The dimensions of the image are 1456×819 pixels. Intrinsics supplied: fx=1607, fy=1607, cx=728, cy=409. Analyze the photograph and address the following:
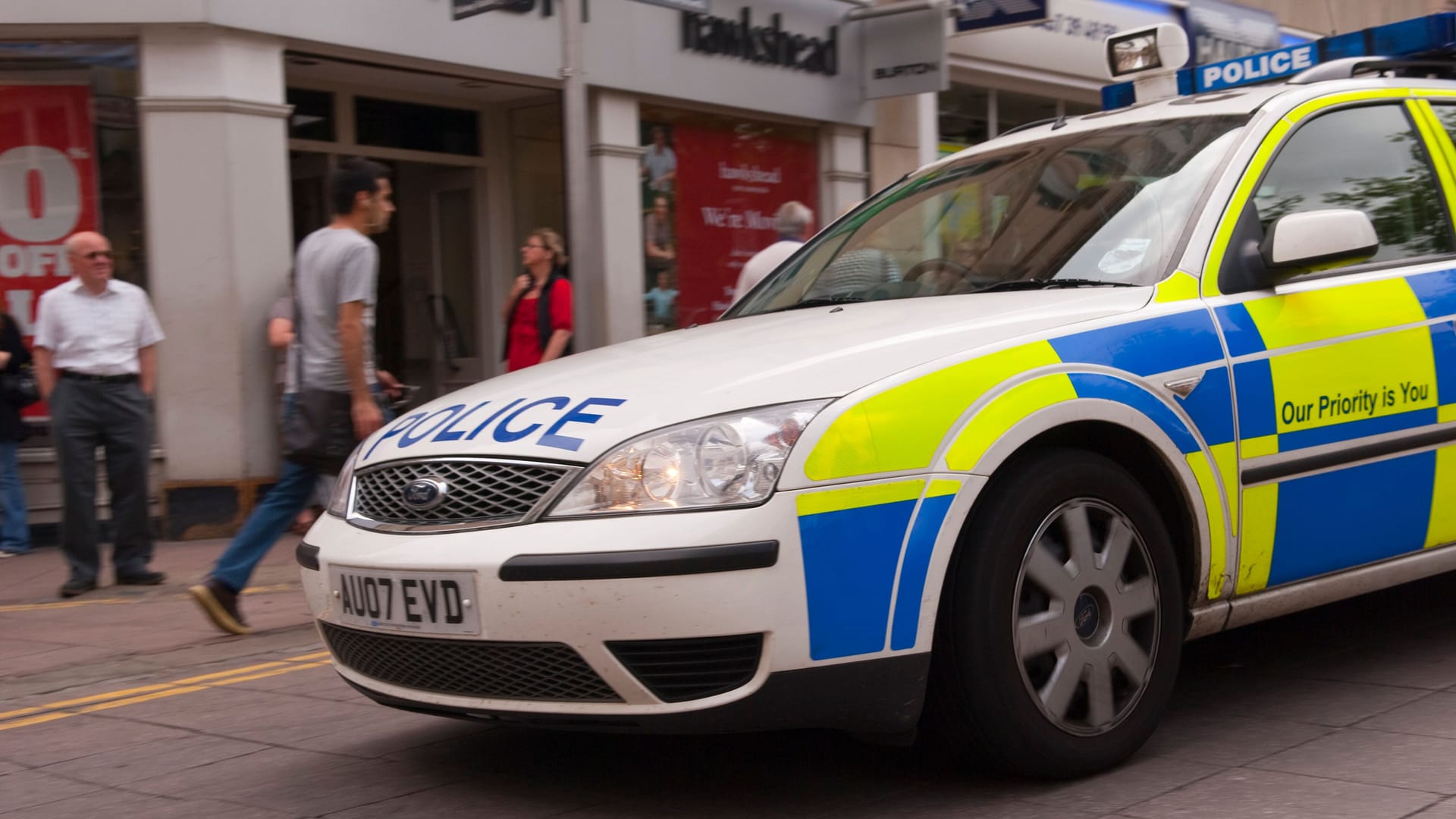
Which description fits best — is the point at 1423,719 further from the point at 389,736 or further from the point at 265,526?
the point at 265,526

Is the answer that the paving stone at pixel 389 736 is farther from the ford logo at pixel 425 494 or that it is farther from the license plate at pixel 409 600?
the ford logo at pixel 425 494

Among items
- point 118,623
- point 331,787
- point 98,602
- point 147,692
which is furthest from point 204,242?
point 331,787

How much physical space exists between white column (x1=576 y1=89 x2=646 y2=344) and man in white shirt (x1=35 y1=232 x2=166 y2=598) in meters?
5.10

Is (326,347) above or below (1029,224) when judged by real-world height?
below

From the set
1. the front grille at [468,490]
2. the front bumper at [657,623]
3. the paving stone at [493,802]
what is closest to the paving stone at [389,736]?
the paving stone at [493,802]

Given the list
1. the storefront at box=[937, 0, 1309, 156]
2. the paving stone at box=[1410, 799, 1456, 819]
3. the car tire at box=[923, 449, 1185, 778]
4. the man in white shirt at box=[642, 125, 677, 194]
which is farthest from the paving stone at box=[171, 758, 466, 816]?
the storefront at box=[937, 0, 1309, 156]

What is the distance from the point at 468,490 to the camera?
11.3 feet

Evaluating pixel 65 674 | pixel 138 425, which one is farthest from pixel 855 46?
pixel 65 674

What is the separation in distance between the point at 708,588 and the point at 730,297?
10.9 m

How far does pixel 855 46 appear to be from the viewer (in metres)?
→ 14.8

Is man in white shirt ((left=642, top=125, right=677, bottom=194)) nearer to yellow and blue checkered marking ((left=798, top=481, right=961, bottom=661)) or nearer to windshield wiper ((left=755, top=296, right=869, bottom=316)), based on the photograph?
windshield wiper ((left=755, top=296, right=869, bottom=316))

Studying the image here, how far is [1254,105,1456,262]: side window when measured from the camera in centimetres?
438

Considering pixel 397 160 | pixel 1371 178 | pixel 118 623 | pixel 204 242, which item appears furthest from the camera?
pixel 397 160

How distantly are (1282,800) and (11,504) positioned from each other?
8.15 metres
